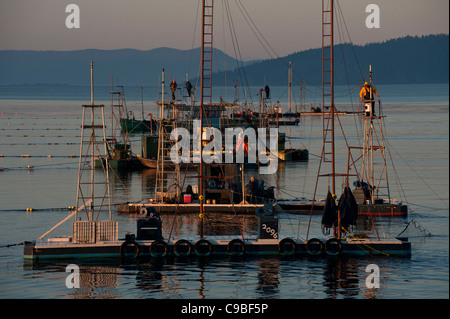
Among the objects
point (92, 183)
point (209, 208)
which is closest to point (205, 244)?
point (92, 183)

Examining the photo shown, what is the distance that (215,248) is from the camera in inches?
1750

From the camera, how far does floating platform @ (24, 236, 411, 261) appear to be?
1715 inches

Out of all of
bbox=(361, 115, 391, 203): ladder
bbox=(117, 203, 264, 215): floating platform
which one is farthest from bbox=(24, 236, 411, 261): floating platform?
bbox=(117, 203, 264, 215): floating platform

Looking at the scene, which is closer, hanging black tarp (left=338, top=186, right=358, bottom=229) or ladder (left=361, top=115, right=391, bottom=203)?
hanging black tarp (left=338, top=186, right=358, bottom=229)

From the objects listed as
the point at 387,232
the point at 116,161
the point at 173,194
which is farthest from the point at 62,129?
the point at 387,232

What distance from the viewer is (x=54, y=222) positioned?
59.0 m

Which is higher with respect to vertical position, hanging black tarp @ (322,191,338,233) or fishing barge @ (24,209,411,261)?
hanging black tarp @ (322,191,338,233)

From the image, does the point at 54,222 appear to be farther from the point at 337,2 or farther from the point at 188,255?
the point at 337,2

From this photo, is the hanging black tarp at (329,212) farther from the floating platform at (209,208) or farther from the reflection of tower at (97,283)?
the floating platform at (209,208)

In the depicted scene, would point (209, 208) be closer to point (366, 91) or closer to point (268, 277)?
point (366, 91)

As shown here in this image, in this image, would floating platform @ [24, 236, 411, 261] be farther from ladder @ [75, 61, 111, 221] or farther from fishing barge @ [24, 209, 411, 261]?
ladder @ [75, 61, 111, 221]

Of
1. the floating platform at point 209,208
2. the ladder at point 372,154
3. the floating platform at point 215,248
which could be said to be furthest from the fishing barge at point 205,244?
the floating platform at point 209,208

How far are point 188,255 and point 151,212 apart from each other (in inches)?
149
